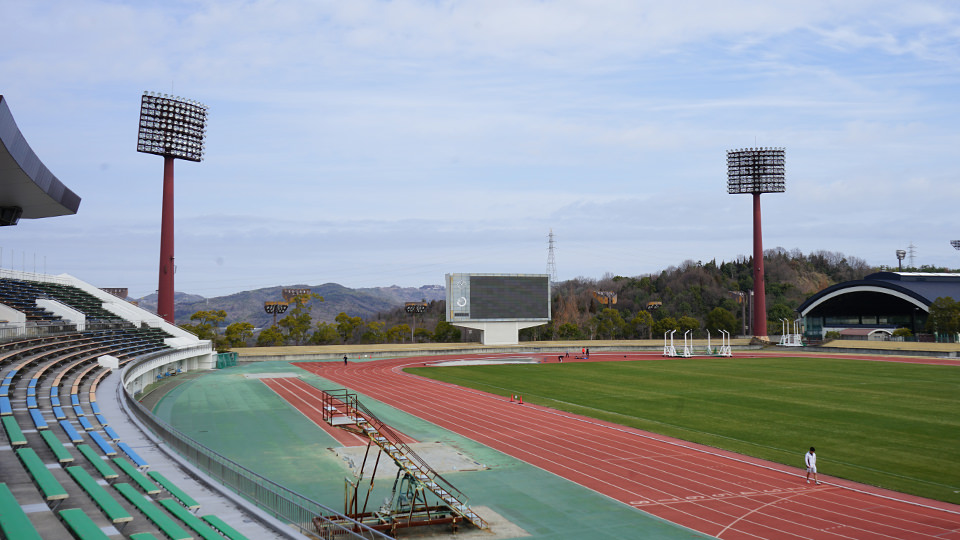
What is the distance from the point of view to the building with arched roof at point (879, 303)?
8475 centimetres

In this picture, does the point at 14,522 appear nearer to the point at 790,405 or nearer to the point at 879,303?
the point at 790,405

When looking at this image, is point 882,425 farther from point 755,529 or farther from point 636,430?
point 755,529

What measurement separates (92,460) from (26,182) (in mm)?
10918

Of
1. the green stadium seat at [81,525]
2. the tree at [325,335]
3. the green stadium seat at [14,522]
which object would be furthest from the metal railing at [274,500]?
the tree at [325,335]

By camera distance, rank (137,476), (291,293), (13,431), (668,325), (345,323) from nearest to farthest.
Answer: (137,476)
(13,431)
(345,323)
(291,293)
(668,325)

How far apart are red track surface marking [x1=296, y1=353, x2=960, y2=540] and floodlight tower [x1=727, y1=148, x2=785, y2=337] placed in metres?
68.0

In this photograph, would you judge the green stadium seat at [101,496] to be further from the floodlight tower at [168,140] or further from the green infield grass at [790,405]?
the floodlight tower at [168,140]

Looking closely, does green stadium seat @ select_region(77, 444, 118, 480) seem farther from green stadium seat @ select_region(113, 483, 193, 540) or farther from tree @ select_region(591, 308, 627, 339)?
tree @ select_region(591, 308, 627, 339)

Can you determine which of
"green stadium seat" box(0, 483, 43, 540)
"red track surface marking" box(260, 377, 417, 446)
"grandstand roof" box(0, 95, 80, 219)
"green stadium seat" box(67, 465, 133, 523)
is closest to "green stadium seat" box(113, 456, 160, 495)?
"green stadium seat" box(67, 465, 133, 523)

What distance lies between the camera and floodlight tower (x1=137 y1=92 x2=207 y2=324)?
6328 centimetres

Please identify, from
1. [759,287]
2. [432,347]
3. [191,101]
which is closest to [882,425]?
[432,347]

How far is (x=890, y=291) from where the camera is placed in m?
85.8

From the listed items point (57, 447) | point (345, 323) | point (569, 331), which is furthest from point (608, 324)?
point (57, 447)

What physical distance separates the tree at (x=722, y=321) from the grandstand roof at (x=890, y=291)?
1103 cm
